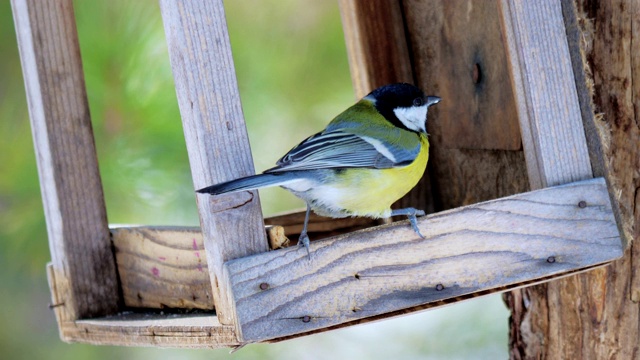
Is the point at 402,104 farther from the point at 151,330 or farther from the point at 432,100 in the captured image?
the point at 151,330

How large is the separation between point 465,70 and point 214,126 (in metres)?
1.14

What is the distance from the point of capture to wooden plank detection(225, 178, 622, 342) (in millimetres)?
1712

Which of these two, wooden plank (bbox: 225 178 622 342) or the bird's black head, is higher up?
the bird's black head

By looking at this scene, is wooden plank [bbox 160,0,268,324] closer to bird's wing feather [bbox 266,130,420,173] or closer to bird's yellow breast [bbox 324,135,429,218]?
bird's wing feather [bbox 266,130,420,173]

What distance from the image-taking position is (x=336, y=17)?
313 centimetres

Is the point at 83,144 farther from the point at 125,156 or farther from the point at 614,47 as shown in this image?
the point at 614,47

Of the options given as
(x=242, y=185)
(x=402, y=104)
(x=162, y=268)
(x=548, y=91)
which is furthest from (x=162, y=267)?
(x=548, y=91)

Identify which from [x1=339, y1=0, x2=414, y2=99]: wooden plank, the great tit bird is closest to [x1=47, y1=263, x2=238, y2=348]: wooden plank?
the great tit bird

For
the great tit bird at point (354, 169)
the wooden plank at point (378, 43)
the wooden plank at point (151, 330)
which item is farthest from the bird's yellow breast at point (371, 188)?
the wooden plank at point (378, 43)

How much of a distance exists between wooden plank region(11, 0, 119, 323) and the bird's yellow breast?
828mm

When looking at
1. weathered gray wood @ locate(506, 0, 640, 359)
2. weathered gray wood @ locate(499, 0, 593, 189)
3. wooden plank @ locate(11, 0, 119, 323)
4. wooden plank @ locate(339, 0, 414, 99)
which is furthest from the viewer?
wooden plank @ locate(339, 0, 414, 99)

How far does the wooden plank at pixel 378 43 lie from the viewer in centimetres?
290

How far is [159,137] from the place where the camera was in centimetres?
274

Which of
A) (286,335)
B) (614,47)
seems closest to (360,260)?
(286,335)
